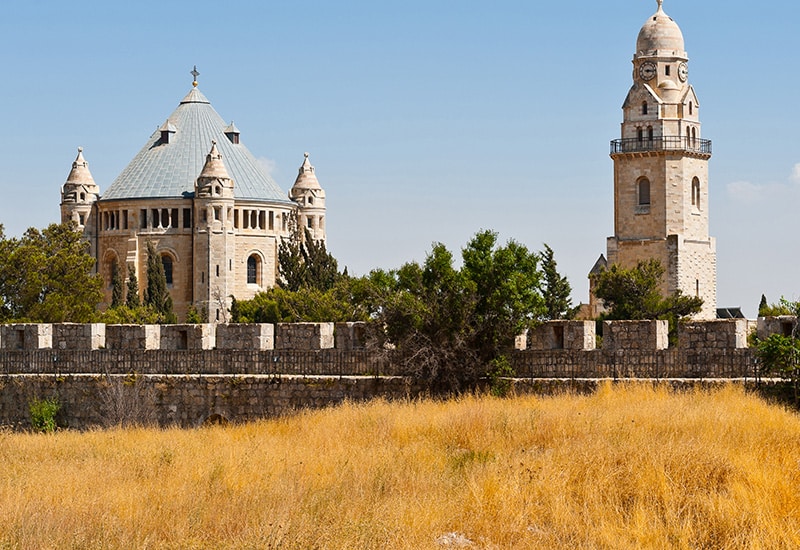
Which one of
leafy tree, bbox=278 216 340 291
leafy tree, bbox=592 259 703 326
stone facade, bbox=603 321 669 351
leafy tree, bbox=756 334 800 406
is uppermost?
leafy tree, bbox=278 216 340 291

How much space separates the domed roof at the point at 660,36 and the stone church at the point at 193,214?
31.1 meters

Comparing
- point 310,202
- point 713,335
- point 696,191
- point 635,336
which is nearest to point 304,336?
point 635,336

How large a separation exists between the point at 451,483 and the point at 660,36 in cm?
5997

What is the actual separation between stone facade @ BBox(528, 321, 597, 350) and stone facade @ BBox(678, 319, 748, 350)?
141 cm

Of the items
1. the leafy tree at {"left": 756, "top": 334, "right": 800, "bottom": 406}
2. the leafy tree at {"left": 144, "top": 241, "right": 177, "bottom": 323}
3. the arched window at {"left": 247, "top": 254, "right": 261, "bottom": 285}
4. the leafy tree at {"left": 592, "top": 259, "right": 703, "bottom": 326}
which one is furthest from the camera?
the arched window at {"left": 247, "top": 254, "right": 261, "bottom": 285}

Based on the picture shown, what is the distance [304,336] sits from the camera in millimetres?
21297

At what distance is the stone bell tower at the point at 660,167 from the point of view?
6919 centimetres

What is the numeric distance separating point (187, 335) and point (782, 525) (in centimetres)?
1290

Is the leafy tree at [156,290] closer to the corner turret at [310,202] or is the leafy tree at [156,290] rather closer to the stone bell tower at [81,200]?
the stone bell tower at [81,200]

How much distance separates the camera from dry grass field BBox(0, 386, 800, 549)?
11281mm

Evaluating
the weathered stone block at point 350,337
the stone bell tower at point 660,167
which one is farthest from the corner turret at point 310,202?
the weathered stone block at point 350,337

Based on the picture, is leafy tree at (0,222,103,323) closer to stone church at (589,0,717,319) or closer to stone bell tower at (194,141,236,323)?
stone church at (589,0,717,319)

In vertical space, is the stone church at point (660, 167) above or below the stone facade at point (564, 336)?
above

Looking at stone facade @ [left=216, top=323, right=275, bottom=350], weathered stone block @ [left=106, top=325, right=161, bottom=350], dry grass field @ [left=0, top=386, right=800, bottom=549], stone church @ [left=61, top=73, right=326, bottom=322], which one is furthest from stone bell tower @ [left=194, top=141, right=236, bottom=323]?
dry grass field @ [left=0, top=386, right=800, bottom=549]
